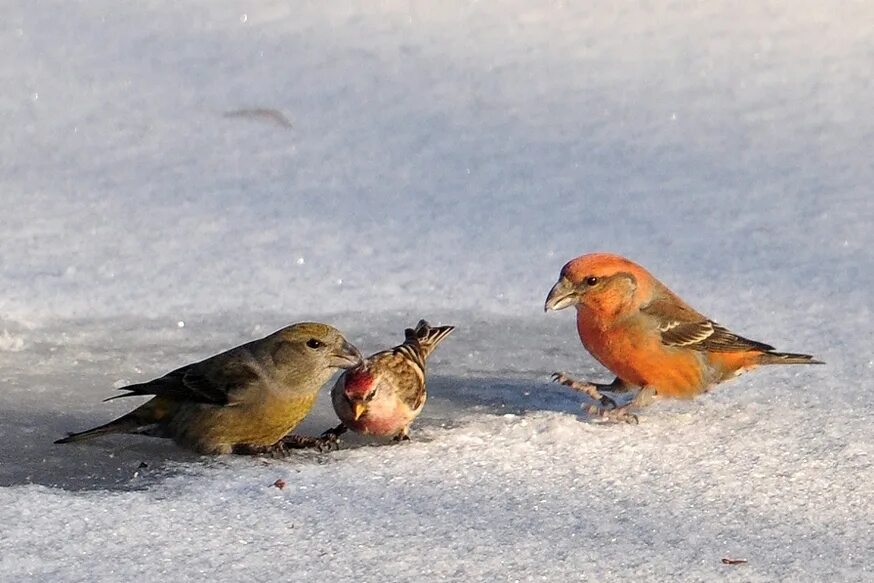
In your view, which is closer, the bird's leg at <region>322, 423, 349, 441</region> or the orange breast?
the bird's leg at <region>322, 423, 349, 441</region>

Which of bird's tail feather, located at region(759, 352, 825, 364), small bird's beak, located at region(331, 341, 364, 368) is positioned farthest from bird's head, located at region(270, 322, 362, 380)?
bird's tail feather, located at region(759, 352, 825, 364)

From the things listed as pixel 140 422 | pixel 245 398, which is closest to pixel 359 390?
pixel 245 398

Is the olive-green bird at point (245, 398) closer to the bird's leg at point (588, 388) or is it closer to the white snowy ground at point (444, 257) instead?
the white snowy ground at point (444, 257)

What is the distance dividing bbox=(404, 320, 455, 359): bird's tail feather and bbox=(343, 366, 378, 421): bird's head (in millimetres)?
503

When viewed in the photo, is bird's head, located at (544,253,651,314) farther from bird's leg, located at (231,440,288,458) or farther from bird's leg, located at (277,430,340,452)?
bird's leg, located at (231,440,288,458)

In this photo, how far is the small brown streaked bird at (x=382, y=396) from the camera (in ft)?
19.4

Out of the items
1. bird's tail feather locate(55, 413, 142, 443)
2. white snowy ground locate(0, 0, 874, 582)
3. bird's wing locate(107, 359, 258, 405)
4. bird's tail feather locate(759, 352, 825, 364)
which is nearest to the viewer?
white snowy ground locate(0, 0, 874, 582)

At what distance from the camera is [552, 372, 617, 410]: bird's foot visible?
6352mm

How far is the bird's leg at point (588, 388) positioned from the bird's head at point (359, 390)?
0.83 meters

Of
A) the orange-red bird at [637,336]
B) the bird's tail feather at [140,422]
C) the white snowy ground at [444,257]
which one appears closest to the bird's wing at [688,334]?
the orange-red bird at [637,336]

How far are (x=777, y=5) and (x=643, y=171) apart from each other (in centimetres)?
279

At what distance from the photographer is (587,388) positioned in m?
6.38

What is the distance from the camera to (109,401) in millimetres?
6469

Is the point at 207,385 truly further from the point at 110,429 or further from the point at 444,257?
the point at 444,257
